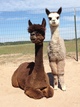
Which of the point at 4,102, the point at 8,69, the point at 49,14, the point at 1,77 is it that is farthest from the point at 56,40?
the point at 8,69

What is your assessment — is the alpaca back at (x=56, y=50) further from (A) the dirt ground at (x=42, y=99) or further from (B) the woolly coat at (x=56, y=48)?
(A) the dirt ground at (x=42, y=99)

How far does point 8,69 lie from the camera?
8695 mm

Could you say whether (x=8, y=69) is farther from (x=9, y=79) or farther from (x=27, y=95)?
(x=27, y=95)

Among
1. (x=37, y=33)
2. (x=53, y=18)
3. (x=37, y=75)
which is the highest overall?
(x=53, y=18)

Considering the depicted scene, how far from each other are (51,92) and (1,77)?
2.38 meters

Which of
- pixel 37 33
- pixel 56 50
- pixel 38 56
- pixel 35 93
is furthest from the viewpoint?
pixel 56 50

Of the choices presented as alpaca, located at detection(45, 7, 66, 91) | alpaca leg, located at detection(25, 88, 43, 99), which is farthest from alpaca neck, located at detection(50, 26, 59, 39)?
alpaca leg, located at detection(25, 88, 43, 99)

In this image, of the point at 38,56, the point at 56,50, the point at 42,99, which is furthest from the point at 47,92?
the point at 56,50

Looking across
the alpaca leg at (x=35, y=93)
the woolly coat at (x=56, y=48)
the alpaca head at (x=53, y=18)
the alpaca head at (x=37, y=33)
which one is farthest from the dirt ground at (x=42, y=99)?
the alpaca head at (x=53, y=18)

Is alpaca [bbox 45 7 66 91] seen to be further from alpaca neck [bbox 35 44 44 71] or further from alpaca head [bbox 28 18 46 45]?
alpaca head [bbox 28 18 46 45]

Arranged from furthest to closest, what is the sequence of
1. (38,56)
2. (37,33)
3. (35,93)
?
(38,56), (35,93), (37,33)

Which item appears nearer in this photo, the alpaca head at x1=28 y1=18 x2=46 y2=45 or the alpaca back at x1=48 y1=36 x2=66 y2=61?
the alpaca head at x1=28 y1=18 x2=46 y2=45

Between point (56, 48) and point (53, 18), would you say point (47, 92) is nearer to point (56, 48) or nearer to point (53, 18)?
point (56, 48)

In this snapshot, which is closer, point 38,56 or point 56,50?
point 38,56
